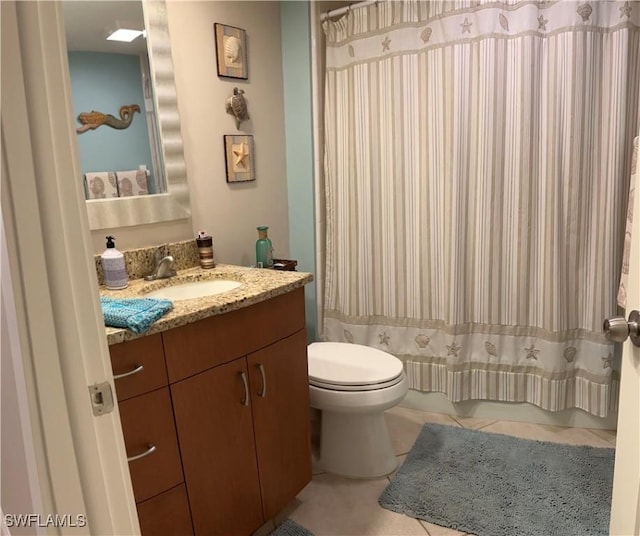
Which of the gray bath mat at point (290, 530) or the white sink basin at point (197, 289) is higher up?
the white sink basin at point (197, 289)

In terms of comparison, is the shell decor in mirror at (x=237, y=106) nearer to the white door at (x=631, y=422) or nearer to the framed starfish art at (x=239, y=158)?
the framed starfish art at (x=239, y=158)

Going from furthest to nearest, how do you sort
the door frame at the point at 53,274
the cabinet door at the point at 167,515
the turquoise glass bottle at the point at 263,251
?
the turquoise glass bottle at the point at 263,251
the cabinet door at the point at 167,515
the door frame at the point at 53,274

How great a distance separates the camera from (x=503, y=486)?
1.86m

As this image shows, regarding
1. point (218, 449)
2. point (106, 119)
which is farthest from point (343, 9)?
point (218, 449)

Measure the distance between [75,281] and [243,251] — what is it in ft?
5.39

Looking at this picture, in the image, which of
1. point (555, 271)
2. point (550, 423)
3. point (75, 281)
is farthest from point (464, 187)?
point (75, 281)

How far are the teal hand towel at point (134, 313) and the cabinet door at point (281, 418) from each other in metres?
0.36

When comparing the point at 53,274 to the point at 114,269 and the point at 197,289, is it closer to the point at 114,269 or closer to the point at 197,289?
the point at 114,269

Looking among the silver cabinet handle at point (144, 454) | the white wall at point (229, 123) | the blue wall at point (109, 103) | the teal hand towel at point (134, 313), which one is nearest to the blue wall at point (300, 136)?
the white wall at point (229, 123)

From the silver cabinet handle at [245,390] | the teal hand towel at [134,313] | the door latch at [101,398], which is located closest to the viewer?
the door latch at [101,398]

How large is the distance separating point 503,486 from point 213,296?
1.35m

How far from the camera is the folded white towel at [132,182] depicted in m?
1.75

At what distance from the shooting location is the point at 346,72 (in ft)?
7.65

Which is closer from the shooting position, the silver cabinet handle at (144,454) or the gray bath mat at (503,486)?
the silver cabinet handle at (144,454)
